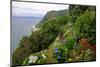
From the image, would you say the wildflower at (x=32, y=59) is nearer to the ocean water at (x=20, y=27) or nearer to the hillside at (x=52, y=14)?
the ocean water at (x=20, y=27)

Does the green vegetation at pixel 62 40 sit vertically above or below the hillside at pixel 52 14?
below

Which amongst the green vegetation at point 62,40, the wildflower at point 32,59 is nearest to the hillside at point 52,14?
the green vegetation at point 62,40

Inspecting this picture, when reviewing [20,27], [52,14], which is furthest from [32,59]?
[52,14]

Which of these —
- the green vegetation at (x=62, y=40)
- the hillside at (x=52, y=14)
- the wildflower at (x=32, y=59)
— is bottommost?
the wildflower at (x=32, y=59)

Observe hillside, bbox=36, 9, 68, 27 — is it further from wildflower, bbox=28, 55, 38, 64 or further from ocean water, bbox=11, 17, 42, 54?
wildflower, bbox=28, 55, 38, 64

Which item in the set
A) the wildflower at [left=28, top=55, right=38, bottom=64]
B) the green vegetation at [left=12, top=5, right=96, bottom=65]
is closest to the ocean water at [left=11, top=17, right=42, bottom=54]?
the green vegetation at [left=12, top=5, right=96, bottom=65]

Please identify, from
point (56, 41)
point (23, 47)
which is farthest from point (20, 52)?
point (56, 41)

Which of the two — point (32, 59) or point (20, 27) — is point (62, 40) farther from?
point (20, 27)
